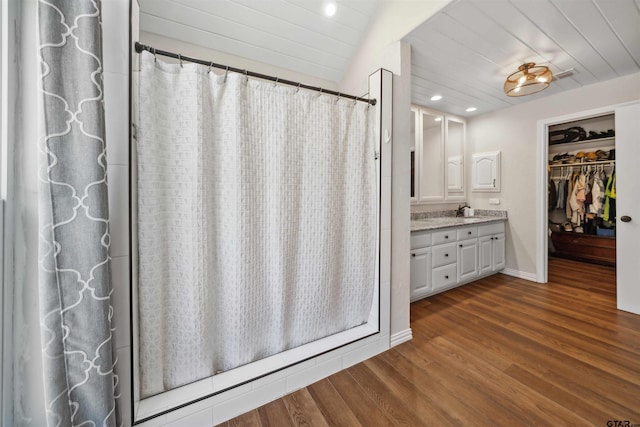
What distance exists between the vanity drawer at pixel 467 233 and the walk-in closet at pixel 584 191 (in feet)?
7.64

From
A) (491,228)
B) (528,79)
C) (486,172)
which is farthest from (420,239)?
(486,172)

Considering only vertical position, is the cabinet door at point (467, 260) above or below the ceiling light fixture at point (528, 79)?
below

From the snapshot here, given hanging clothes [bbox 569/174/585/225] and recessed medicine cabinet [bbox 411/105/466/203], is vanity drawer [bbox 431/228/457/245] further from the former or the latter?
hanging clothes [bbox 569/174/585/225]

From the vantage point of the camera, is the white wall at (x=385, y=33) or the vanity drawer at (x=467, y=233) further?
the vanity drawer at (x=467, y=233)

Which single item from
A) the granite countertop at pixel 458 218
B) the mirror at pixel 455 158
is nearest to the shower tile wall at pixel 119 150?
the granite countertop at pixel 458 218

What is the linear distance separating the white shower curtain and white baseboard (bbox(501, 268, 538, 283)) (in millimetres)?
2655

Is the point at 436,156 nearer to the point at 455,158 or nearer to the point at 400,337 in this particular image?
the point at 455,158

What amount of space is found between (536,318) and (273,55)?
3.16 metres

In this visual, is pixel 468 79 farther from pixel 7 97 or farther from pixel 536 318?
pixel 7 97

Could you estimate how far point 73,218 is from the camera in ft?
2.46

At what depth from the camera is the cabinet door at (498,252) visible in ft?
10.1

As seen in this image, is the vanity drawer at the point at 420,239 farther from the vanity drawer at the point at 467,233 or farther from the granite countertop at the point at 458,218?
the vanity drawer at the point at 467,233

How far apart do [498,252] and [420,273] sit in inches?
61.5

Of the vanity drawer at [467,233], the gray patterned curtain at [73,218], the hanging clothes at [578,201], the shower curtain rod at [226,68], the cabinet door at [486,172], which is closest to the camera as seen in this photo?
the gray patterned curtain at [73,218]
